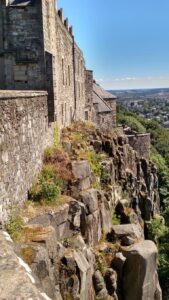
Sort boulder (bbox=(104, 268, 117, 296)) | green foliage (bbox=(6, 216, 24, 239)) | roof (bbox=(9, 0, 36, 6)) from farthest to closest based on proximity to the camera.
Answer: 1. roof (bbox=(9, 0, 36, 6))
2. boulder (bbox=(104, 268, 117, 296))
3. green foliage (bbox=(6, 216, 24, 239))

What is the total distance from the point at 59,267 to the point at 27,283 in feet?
22.3

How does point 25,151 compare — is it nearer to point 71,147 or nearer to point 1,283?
point 71,147

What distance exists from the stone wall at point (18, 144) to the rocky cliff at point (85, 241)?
0.77 m

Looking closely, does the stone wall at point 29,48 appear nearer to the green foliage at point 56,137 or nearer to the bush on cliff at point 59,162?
the green foliage at point 56,137

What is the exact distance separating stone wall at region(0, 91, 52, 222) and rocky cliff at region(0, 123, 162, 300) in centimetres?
77

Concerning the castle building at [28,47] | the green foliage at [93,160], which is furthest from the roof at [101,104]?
the castle building at [28,47]

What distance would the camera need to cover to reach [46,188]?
45.5ft

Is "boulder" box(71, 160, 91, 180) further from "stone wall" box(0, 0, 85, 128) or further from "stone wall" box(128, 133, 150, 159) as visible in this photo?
"stone wall" box(128, 133, 150, 159)

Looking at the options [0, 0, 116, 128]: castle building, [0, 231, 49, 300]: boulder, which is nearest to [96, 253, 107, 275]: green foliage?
[0, 0, 116, 128]: castle building

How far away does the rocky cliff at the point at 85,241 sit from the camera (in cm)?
1018

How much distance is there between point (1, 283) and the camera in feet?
15.5

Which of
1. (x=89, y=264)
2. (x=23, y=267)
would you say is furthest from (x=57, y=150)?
(x=23, y=267)

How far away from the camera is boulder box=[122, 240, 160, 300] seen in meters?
14.3

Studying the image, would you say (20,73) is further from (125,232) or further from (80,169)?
(125,232)
